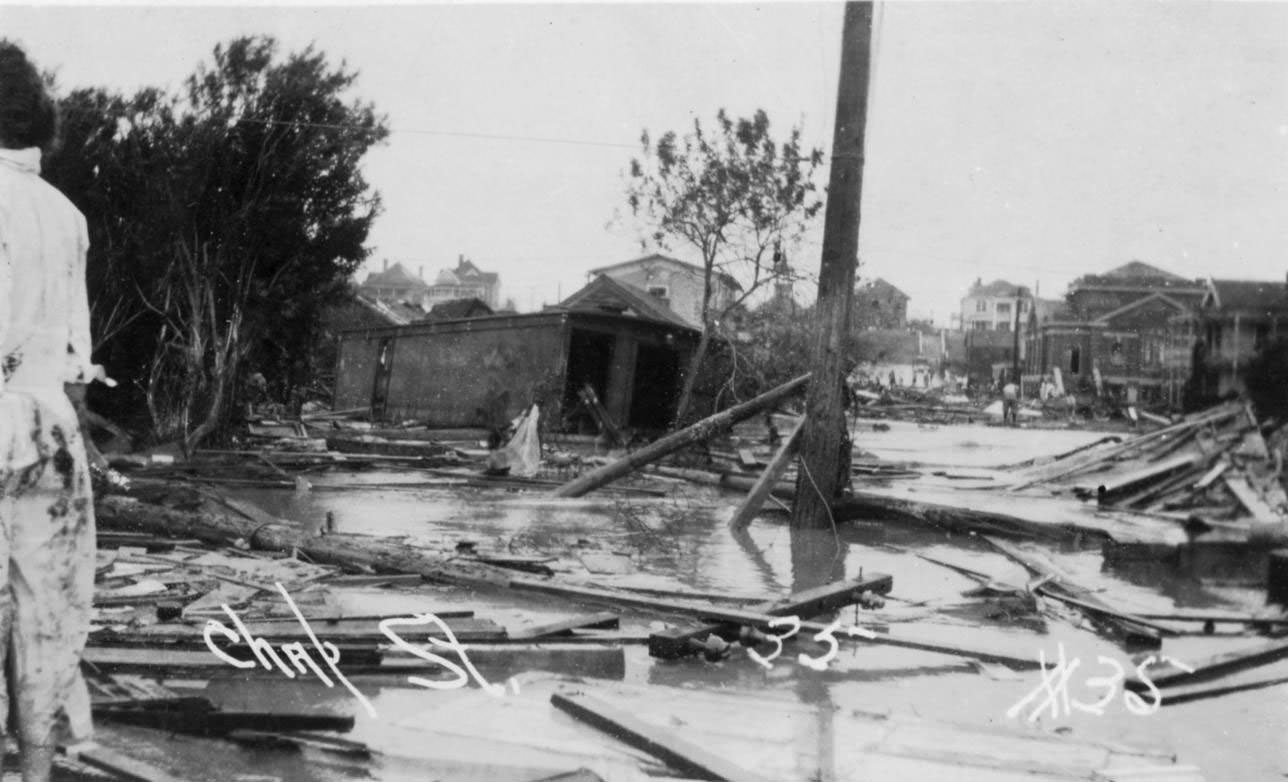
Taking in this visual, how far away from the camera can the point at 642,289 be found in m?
32.7

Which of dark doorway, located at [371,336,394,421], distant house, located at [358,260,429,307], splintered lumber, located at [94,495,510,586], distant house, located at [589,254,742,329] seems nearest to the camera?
splintered lumber, located at [94,495,510,586]

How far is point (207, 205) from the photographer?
54.9ft

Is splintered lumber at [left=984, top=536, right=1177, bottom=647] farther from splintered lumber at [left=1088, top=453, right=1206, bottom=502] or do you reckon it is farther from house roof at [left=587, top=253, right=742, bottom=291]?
house roof at [left=587, top=253, right=742, bottom=291]

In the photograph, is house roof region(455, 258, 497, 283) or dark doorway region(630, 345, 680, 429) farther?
house roof region(455, 258, 497, 283)

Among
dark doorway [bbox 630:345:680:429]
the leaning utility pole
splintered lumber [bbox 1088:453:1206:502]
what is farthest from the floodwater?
dark doorway [bbox 630:345:680:429]

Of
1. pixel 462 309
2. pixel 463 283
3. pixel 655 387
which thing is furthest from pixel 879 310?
pixel 655 387

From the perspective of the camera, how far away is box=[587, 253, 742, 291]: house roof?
25.6 metres

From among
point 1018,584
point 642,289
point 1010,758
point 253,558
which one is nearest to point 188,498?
point 253,558

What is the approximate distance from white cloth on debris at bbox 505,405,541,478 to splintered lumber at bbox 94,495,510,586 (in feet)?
27.1

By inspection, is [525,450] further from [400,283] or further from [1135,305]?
[400,283]

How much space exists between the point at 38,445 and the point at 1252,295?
9.50m

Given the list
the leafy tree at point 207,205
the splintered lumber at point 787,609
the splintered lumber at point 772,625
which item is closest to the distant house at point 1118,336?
the leafy tree at point 207,205

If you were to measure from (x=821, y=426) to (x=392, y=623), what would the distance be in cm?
586

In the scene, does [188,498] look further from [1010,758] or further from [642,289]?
[642,289]
